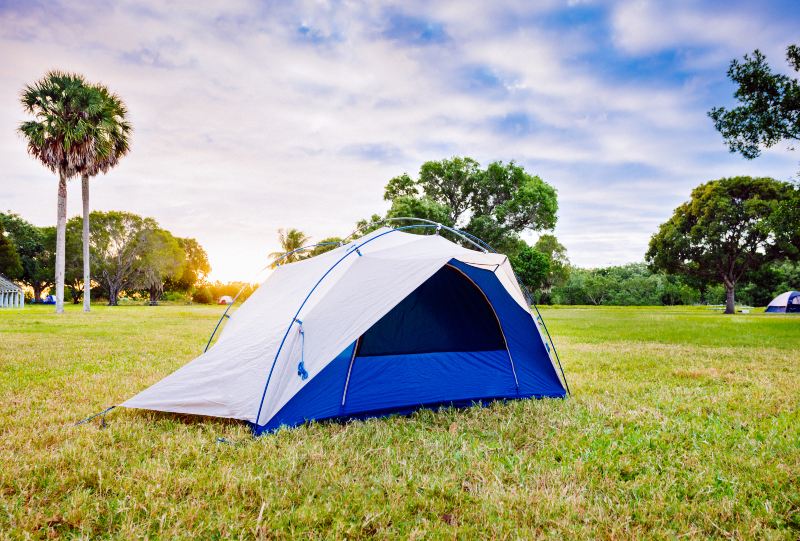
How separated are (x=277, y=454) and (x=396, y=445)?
0.86 m

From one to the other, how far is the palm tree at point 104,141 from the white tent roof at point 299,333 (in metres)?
22.0

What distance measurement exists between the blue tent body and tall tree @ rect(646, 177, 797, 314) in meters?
27.1

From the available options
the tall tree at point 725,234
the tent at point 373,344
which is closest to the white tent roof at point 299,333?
the tent at point 373,344

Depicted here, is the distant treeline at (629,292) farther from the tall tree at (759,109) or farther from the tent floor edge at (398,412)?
the tent floor edge at (398,412)

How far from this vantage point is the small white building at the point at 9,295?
30000 millimetres

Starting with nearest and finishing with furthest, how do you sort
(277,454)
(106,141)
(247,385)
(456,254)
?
(277,454) < (247,385) < (456,254) < (106,141)

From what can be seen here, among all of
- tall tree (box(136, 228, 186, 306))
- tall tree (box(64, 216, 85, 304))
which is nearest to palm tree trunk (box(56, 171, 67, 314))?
tall tree (box(136, 228, 186, 306))

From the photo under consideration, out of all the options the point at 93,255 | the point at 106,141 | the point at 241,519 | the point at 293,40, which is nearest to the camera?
the point at 241,519

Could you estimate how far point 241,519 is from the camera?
224cm

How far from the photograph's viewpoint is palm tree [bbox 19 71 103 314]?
1988 cm

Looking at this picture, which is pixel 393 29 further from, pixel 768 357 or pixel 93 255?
pixel 93 255

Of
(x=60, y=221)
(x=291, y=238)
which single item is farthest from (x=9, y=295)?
(x=291, y=238)

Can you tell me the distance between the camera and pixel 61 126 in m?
20.0

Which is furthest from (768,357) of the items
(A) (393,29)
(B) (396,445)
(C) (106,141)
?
(C) (106,141)
